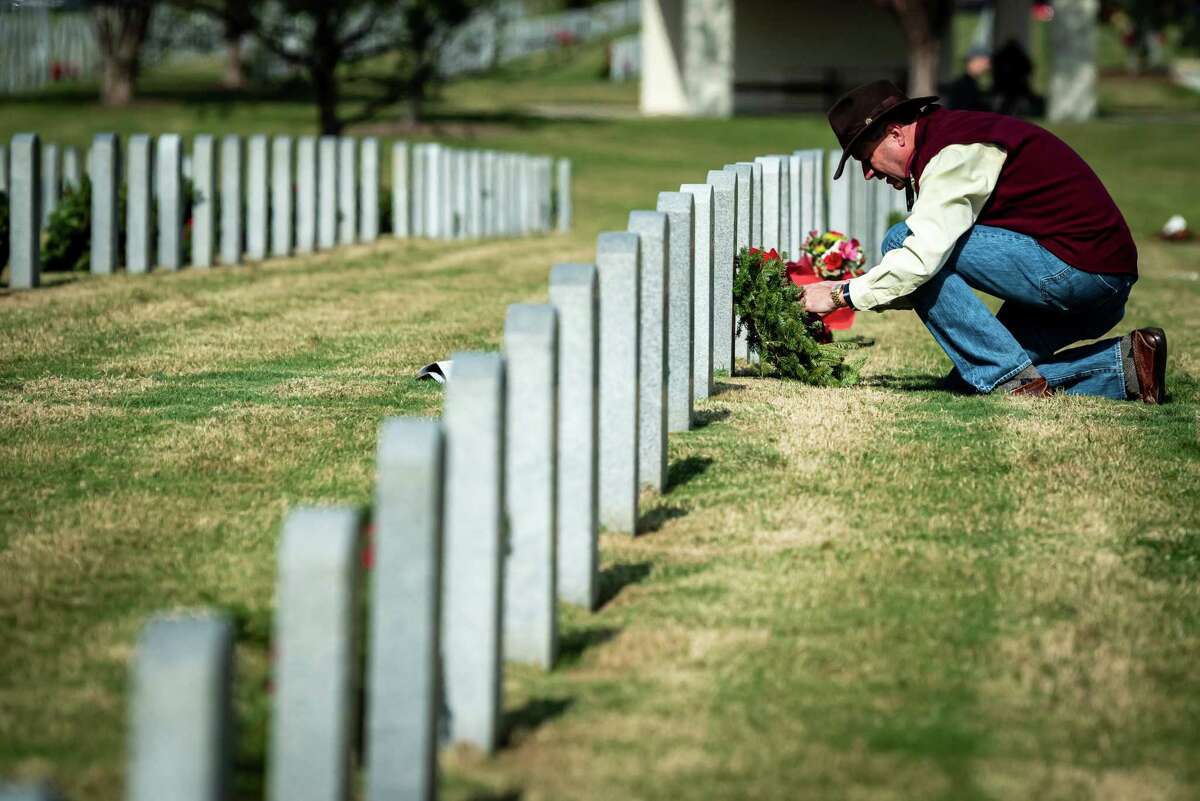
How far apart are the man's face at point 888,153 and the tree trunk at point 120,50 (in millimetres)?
30771

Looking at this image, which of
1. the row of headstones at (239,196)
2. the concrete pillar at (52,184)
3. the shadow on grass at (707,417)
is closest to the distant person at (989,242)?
the shadow on grass at (707,417)

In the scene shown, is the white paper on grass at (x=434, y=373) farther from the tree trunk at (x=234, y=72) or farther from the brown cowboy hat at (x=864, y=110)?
the tree trunk at (x=234, y=72)

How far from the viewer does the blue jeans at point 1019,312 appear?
6.87 metres

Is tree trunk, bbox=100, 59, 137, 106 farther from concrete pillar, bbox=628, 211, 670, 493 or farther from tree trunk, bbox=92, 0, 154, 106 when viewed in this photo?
concrete pillar, bbox=628, 211, 670, 493

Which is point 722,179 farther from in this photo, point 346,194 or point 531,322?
point 346,194

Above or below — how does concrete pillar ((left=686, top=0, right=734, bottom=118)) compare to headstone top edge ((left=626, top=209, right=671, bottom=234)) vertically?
above

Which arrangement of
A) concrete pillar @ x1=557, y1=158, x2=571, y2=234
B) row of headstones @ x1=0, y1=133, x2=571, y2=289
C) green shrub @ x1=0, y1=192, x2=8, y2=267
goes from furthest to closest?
concrete pillar @ x1=557, y1=158, x2=571, y2=234
row of headstones @ x1=0, y1=133, x2=571, y2=289
green shrub @ x1=0, y1=192, x2=8, y2=267

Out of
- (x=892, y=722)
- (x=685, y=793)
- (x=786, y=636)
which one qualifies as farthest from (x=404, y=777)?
(x=786, y=636)

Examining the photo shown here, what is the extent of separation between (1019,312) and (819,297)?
41.1 inches

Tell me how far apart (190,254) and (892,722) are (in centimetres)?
1038

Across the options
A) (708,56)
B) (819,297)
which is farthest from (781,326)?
(708,56)

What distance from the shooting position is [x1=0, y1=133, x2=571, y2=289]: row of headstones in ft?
38.5

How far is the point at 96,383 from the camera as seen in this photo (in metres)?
7.60

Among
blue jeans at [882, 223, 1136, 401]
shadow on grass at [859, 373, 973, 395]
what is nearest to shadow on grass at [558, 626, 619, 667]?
blue jeans at [882, 223, 1136, 401]
